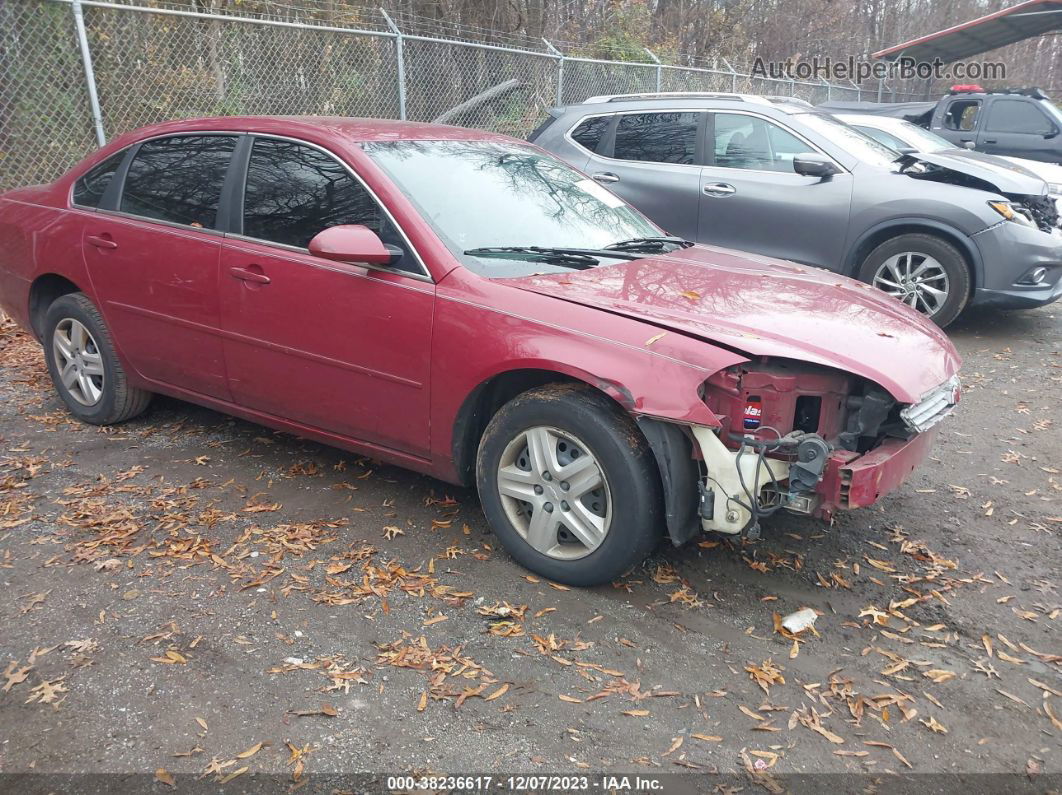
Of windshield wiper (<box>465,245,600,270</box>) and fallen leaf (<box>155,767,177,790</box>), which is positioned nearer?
fallen leaf (<box>155,767,177,790</box>)

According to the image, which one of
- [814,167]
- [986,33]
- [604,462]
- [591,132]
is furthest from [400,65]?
[986,33]

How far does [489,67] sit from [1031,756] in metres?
10.1

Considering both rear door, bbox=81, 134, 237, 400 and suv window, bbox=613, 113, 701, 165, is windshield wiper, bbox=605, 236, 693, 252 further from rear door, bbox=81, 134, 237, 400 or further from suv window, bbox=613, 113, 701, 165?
suv window, bbox=613, 113, 701, 165

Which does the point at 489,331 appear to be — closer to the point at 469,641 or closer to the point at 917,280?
the point at 469,641

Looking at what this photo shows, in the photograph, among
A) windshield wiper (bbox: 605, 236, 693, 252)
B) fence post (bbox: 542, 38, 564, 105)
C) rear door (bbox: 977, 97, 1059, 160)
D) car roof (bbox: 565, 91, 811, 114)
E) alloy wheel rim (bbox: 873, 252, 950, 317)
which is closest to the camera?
windshield wiper (bbox: 605, 236, 693, 252)

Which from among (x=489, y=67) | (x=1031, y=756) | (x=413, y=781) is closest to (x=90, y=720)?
(x=413, y=781)

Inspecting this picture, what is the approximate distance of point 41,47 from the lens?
7.31 m

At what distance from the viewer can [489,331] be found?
11.1ft

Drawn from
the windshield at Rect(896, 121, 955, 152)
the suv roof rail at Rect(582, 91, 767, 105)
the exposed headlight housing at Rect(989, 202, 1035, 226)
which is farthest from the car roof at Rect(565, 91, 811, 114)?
the exposed headlight housing at Rect(989, 202, 1035, 226)

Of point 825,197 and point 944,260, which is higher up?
point 825,197

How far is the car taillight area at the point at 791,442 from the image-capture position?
119 inches

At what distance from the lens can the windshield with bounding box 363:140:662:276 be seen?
3.72 m

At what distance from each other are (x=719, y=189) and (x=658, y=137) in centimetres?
83

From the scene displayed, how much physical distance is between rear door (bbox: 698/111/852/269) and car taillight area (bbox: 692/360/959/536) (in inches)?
173
